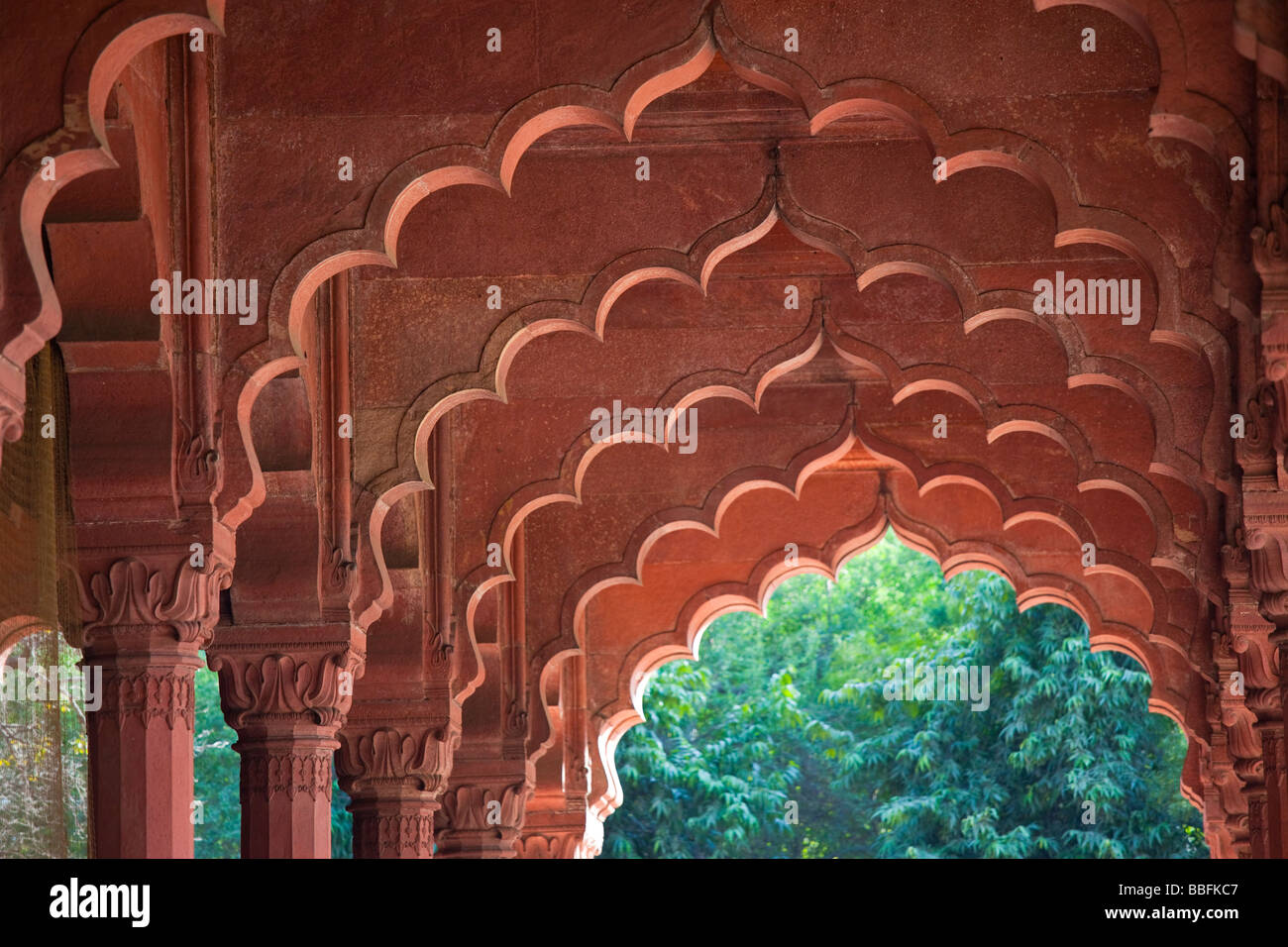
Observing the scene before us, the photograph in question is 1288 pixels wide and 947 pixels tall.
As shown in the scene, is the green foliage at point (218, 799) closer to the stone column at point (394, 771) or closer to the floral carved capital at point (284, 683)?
the stone column at point (394, 771)

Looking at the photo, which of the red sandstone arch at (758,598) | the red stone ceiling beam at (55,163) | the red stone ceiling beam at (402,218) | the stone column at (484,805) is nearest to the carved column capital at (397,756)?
the stone column at (484,805)

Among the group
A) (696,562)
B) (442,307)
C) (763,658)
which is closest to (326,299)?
(442,307)

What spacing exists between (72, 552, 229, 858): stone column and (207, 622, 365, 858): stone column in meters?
2.08

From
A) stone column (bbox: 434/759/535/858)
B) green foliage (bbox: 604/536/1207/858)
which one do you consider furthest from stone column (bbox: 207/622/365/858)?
green foliage (bbox: 604/536/1207/858)

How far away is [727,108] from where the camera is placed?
10.9 meters

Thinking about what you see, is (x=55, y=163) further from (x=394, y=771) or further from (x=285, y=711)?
(x=394, y=771)

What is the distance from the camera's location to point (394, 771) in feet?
45.5

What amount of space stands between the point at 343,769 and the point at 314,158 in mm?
6213

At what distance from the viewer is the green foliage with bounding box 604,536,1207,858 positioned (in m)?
30.1

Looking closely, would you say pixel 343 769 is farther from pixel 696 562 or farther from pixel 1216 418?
pixel 1216 418

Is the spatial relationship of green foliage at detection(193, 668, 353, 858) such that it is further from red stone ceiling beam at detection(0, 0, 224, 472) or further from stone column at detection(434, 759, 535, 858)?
red stone ceiling beam at detection(0, 0, 224, 472)

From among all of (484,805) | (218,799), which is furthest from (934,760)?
(484,805)

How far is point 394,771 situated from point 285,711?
2.52m
